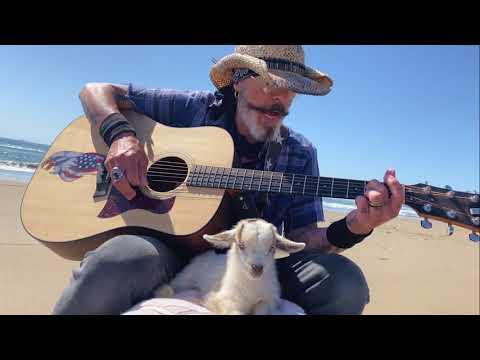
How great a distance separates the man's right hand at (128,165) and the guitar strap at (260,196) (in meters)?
0.57

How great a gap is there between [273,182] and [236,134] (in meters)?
0.56

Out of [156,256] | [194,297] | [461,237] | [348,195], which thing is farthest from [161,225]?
[461,237]

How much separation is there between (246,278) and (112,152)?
1106mm

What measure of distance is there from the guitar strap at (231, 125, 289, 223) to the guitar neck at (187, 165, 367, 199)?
0.31ft

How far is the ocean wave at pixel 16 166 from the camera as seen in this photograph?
11645 millimetres

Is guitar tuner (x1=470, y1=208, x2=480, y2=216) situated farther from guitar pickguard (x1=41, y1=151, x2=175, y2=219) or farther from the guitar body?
guitar pickguard (x1=41, y1=151, x2=175, y2=219)

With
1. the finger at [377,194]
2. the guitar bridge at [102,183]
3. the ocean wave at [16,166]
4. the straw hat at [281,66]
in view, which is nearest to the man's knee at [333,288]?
the finger at [377,194]

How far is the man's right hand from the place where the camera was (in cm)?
203

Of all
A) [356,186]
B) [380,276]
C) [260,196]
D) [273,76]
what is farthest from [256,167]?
[380,276]

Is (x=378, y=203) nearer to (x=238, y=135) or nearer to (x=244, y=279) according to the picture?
(x=244, y=279)

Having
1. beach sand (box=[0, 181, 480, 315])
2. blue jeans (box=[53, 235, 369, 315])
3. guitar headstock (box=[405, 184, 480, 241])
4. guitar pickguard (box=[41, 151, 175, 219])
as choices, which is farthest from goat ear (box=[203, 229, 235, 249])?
beach sand (box=[0, 181, 480, 315])

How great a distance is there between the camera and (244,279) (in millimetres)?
1737
